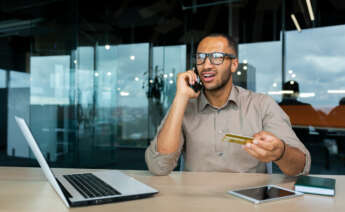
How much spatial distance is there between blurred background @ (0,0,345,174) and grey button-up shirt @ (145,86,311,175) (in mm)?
2873

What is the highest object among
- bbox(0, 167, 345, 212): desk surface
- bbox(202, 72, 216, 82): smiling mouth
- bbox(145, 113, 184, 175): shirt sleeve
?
bbox(202, 72, 216, 82): smiling mouth

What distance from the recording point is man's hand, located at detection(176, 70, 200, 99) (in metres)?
1.55

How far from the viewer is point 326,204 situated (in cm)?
93

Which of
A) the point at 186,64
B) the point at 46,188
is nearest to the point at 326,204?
the point at 46,188

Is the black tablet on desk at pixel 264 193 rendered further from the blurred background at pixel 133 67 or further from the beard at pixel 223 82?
the blurred background at pixel 133 67

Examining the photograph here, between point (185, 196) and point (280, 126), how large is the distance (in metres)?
0.77

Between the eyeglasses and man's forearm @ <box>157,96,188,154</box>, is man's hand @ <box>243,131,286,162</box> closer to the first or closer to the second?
man's forearm @ <box>157,96,188,154</box>

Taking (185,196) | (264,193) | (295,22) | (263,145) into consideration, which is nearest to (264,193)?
(264,193)

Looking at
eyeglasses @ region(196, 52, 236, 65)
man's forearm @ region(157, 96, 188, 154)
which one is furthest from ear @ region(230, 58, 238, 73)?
man's forearm @ region(157, 96, 188, 154)

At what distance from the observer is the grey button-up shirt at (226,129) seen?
154 centimetres

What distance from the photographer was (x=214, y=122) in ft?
5.46

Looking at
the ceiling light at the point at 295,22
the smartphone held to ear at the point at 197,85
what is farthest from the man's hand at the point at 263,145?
the ceiling light at the point at 295,22

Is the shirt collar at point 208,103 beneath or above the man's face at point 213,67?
beneath

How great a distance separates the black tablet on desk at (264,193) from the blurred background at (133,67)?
3.44 m
